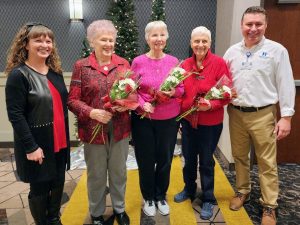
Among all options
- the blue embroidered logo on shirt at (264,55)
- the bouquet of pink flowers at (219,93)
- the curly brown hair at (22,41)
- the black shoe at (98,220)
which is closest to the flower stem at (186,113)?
the bouquet of pink flowers at (219,93)

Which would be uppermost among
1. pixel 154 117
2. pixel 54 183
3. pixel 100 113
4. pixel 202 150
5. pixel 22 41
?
pixel 22 41

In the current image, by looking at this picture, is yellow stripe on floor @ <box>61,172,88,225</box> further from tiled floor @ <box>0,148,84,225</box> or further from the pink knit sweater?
the pink knit sweater

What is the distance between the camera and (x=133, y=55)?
4.25m

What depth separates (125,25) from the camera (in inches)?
163

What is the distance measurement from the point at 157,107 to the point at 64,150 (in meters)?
0.80

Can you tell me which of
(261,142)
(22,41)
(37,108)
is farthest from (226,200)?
(22,41)

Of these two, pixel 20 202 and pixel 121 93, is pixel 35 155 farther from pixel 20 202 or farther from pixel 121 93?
pixel 20 202

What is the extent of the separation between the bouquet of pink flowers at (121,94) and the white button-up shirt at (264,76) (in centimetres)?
98

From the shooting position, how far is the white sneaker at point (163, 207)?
2847 millimetres

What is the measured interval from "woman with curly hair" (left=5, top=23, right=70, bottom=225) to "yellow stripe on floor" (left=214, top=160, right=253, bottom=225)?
159cm

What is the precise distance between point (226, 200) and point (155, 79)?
151 centimetres

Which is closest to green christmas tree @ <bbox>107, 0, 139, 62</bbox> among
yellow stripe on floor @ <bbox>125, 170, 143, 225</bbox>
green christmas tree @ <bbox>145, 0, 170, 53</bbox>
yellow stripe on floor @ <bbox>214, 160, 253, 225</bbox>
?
green christmas tree @ <bbox>145, 0, 170, 53</bbox>

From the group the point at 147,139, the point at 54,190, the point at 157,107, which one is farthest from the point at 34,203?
the point at 157,107

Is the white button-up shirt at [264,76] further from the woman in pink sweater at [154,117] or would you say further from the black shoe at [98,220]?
the black shoe at [98,220]
